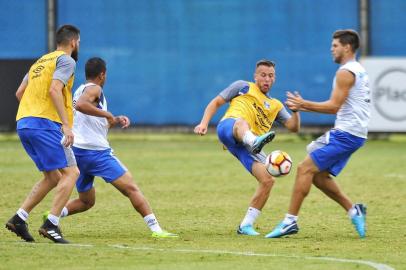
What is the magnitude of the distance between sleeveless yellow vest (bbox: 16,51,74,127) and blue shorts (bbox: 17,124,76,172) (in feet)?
0.52

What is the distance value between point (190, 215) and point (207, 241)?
8.92 ft

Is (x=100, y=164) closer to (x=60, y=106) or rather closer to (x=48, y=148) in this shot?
(x=48, y=148)

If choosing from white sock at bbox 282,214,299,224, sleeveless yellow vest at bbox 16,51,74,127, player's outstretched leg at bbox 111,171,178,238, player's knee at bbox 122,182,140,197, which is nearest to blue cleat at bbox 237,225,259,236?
white sock at bbox 282,214,299,224

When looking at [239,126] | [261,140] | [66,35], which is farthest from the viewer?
[239,126]

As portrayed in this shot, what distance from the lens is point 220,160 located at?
22500 millimetres

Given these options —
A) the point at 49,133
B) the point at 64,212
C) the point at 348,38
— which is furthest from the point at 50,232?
the point at 348,38

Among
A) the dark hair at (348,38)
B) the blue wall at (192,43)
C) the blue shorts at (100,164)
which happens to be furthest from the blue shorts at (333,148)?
the blue wall at (192,43)

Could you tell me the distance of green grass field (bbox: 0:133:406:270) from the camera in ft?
33.5

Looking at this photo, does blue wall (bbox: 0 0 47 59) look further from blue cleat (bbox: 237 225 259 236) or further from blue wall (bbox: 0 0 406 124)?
blue cleat (bbox: 237 225 259 236)

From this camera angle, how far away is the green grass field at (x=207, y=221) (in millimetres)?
10211

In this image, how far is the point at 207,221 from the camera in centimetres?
1380

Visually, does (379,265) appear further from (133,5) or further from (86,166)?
(133,5)

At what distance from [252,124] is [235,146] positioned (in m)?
0.38

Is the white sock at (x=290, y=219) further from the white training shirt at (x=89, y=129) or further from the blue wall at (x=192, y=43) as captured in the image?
the blue wall at (x=192, y=43)
